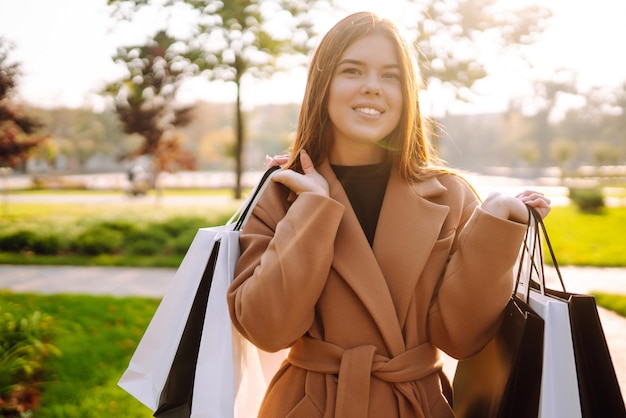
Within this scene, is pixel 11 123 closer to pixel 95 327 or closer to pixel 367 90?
pixel 95 327

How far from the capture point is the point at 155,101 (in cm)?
1499

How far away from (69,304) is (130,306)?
0.61 meters

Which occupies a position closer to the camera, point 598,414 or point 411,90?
point 598,414

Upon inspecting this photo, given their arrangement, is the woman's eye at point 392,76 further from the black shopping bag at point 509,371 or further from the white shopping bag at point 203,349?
the black shopping bag at point 509,371

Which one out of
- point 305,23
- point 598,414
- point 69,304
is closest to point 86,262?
point 69,304

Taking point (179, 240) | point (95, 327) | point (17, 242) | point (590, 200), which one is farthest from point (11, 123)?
point (590, 200)

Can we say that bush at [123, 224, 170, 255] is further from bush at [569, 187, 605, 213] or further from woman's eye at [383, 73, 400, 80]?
bush at [569, 187, 605, 213]

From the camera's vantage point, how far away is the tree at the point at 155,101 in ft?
37.7

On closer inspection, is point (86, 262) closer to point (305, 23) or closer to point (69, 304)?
point (69, 304)

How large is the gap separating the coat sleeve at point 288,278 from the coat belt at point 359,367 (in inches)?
3.7

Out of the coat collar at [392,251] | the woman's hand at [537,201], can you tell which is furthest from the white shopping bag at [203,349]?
the woman's hand at [537,201]

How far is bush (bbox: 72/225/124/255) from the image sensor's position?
30.6ft

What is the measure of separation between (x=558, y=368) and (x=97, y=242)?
9061 mm

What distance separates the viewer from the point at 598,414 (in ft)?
4.28
